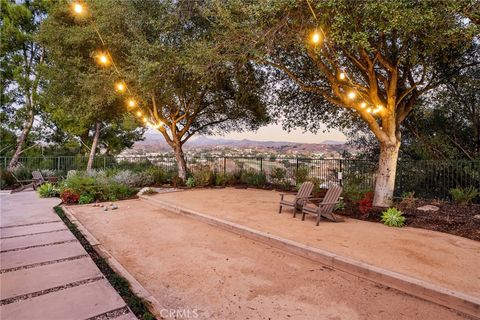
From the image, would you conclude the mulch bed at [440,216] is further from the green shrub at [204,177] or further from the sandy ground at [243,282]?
the green shrub at [204,177]

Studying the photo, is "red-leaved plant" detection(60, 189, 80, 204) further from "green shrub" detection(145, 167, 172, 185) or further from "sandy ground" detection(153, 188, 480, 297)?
"green shrub" detection(145, 167, 172, 185)

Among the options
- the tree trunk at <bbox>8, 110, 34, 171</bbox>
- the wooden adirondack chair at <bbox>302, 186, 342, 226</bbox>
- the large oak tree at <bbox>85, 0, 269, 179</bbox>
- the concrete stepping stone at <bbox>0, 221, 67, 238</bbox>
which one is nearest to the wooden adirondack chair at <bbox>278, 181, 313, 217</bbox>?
the wooden adirondack chair at <bbox>302, 186, 342, 226</bbox>

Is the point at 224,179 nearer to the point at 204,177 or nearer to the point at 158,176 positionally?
the point at 204,177

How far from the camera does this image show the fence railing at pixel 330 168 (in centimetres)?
1066

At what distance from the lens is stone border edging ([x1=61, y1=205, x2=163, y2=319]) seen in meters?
3.38

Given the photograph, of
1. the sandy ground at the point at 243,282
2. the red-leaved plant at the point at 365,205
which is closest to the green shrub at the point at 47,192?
the sandy ground at the point at 243,282

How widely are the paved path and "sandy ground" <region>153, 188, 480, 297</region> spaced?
3.64m

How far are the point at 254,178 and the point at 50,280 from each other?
11757mm

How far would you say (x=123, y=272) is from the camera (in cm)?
433

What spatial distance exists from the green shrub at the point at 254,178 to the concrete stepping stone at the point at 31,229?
9451mm

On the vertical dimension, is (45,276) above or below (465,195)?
below

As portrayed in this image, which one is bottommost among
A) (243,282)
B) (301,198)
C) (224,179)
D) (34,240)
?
(34,240)

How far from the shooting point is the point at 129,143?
30.5m

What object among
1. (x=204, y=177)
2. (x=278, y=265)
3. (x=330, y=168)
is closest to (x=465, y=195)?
(x=330, y=168)
